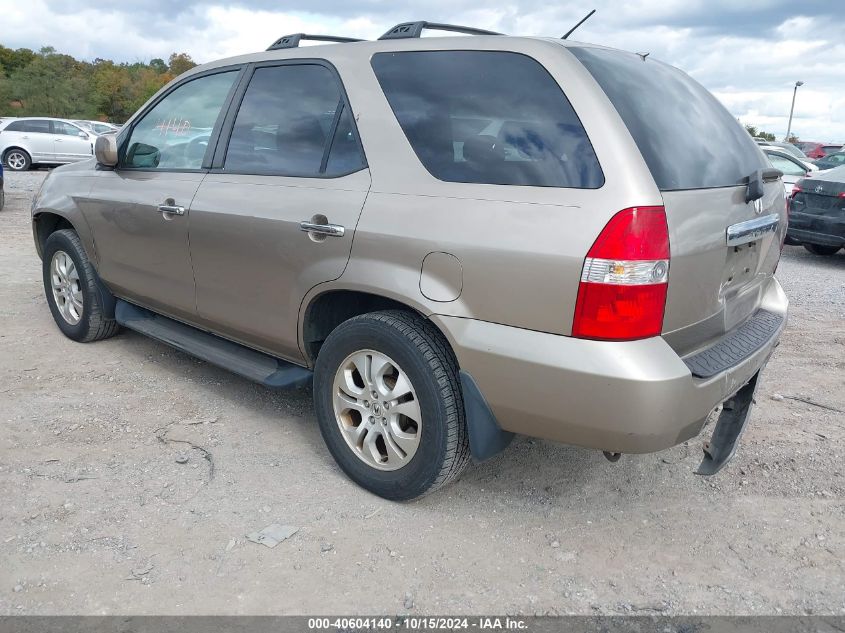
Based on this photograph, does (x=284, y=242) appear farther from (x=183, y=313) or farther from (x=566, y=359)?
(x=566, y=359)

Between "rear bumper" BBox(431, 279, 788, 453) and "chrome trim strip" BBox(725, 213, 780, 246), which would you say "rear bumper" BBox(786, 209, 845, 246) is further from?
"rear bumper" BBox(431, 279, 788, 453)

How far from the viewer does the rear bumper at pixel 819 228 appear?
8.80 m

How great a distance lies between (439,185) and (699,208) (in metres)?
0.92

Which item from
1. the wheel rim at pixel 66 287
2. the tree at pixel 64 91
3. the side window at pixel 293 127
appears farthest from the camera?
the tree at pixel 64 91

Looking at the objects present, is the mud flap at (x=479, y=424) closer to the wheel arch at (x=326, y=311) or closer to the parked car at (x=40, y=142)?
the wheel arch at (x=326, y=311)

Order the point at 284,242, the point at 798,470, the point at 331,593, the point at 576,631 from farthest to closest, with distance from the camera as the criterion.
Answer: the point at 798,470 < the point at 284,242 < the point at 331,593 < the point at 576,631

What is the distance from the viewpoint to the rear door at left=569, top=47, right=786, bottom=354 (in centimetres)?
244

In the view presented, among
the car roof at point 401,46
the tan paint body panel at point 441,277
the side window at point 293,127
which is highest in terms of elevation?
the car roof at point 401,46

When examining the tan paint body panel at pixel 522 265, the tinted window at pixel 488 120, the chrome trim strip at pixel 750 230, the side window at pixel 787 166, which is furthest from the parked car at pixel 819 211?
the tinted window at pixel 488 120

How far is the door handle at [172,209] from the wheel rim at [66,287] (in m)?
1.31

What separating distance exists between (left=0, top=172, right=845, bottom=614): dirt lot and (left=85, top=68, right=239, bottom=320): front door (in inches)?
24.9

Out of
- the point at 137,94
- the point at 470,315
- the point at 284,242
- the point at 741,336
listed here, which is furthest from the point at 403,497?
the point at 137,94

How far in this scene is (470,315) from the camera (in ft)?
8.39

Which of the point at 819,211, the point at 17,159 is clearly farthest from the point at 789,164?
the point at 17,159
